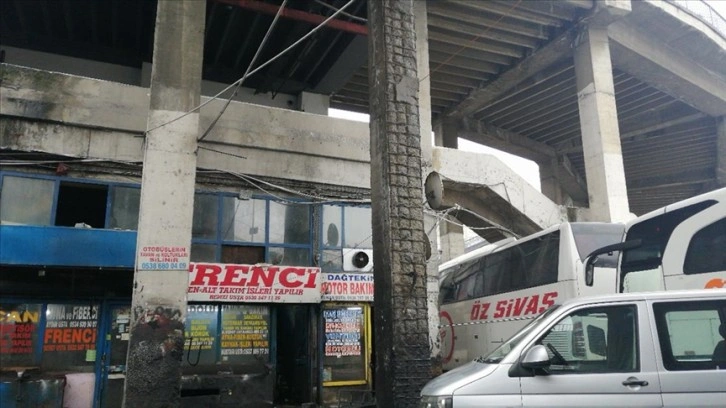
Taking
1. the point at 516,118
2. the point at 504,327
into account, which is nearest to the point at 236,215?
the point at 504,327

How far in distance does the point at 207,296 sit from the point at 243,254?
1.49 m

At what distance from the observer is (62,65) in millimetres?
15281

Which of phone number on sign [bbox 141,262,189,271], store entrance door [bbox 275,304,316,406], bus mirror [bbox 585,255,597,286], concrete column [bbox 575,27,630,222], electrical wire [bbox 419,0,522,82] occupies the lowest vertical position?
store entrance door [bbox 275,304,316,406]

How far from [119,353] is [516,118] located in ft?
69.0

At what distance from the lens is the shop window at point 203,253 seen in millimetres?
12070

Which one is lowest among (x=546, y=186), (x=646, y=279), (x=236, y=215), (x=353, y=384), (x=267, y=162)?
(x=353, y=384)

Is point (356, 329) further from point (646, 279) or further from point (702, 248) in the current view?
point (702, 248)

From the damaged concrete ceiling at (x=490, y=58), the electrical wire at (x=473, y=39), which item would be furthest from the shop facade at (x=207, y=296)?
the electrical wire at (x=473, y=39)

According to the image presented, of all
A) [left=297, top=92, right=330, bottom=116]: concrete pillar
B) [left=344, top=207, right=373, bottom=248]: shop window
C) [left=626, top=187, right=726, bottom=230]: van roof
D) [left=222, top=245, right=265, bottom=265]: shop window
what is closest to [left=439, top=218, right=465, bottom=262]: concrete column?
[left=297, top=92, right=330, bottom=116]: concrete pillar

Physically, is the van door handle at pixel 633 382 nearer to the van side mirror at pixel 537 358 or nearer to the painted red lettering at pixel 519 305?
the van side mirror at pixel 537 358

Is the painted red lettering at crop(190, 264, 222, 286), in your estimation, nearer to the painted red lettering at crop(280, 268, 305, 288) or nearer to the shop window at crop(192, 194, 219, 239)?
the shop window at crop(192, 194, 219, 239)

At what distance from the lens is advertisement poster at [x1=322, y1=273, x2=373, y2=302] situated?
506 inches

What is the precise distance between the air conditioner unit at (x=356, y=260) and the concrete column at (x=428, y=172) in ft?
5.16

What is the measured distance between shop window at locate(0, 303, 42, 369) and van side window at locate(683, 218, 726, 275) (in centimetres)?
1193
